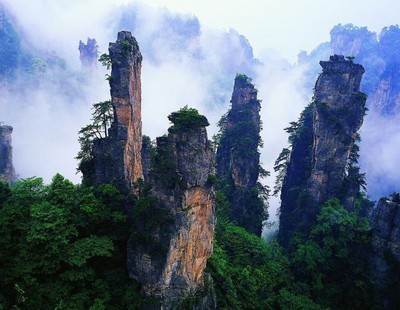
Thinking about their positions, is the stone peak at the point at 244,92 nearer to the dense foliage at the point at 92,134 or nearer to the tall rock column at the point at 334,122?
the tall rock column at the point at 334,122

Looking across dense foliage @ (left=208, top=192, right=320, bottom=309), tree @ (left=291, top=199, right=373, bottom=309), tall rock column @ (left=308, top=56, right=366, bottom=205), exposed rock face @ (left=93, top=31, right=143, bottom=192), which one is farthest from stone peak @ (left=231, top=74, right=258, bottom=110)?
exposed rock face @ (left=93, top=31, right=143, bottom=192)

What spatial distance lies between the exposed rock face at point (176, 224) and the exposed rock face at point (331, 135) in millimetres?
16569

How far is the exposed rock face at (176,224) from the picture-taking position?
20922 millimetres

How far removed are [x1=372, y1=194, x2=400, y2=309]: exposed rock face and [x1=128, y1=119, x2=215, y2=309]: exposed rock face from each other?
1523 cm

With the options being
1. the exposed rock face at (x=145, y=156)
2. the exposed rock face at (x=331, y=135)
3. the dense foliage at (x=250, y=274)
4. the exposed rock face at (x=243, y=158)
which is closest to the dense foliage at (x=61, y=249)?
the dense foliage at (x=250, y=274)

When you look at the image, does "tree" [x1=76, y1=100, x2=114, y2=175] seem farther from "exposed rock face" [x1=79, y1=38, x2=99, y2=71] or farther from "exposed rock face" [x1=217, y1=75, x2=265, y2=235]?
"exposed rock face" [x1=79, y1=38, x2=99, y2=71]

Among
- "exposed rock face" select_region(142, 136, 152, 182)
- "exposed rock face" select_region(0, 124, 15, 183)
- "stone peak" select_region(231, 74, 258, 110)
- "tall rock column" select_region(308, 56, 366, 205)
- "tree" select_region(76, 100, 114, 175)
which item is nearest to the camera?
"tree" select_region(76, 100, 114, 175)

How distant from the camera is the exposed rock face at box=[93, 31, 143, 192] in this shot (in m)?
26.2

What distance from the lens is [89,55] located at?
99.4m

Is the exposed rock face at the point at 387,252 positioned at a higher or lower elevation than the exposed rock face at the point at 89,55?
lower

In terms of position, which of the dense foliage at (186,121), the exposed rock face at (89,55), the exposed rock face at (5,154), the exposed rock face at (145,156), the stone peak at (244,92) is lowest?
the dense foliage at (186,121)

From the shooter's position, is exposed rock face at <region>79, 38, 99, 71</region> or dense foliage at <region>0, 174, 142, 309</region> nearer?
dense foliage at <region>0, 174, 142, 309</region>

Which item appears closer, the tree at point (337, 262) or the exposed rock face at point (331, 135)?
the tree at point (337, 262)

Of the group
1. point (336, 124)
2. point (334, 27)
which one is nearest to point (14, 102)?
point (336, 124)
